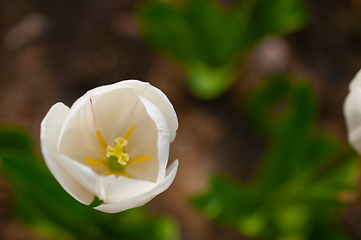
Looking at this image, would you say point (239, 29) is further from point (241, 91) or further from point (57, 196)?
point (57, 196)

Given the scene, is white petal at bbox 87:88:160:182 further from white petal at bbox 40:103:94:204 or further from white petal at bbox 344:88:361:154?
white petal at bbox 344:88:361:154

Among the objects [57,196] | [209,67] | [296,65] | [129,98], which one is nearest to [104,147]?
[129,98]

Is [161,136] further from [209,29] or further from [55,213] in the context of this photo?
[209,29]

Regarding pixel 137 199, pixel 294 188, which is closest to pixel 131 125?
pixel 137 199

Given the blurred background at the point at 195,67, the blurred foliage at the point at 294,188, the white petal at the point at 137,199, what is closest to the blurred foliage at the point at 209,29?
the blurred background at the point at 195,67

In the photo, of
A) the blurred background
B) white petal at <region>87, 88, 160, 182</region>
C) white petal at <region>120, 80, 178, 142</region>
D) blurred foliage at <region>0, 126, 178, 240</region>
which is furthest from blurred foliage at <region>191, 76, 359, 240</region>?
white petal at <region>120, 80, 178, 142</region>

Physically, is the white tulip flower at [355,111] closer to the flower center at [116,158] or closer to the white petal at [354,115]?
the white petal at [354,115]
